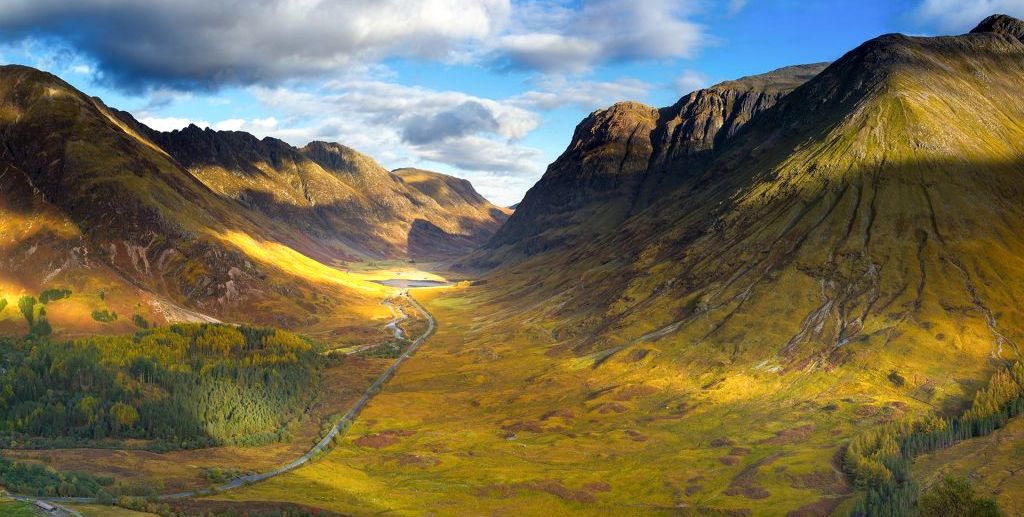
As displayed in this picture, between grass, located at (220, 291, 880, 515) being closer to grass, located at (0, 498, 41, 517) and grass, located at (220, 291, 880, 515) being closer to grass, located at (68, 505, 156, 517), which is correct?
grass, located at (68, 505, 156, 517)

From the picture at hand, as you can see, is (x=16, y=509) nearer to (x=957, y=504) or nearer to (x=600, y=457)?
(x=600, y=457)

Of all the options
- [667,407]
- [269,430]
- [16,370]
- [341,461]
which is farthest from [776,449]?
[16,370]

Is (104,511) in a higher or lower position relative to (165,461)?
higher

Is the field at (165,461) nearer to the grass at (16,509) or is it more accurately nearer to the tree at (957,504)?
the grass at (16,509)

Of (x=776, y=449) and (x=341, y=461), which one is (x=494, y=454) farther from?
(x=776, y=449)

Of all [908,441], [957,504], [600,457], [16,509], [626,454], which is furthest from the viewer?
[626,454]

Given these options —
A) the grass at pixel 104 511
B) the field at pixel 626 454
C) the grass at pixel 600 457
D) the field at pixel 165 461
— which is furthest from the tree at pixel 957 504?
the field at pixel 165 461

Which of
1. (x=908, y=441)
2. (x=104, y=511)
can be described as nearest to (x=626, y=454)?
(x=908, y=441)
